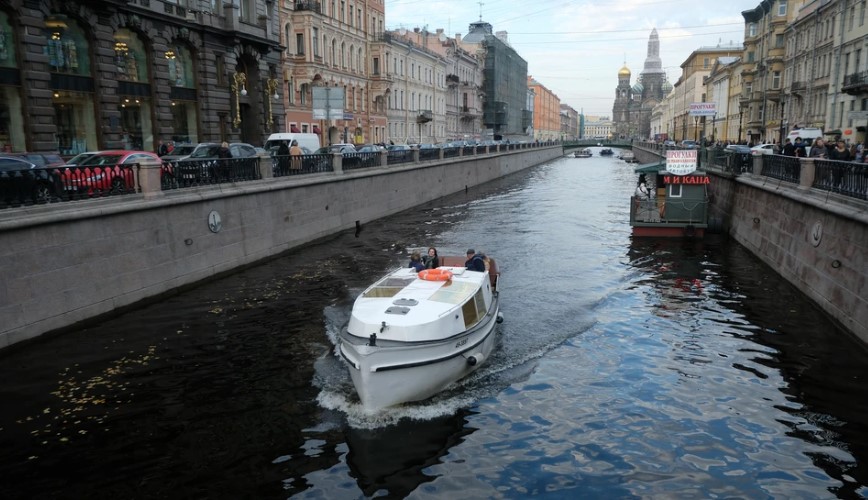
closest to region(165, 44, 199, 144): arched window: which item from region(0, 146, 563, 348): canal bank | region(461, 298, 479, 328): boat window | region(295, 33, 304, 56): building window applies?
region(0, 146, 563, 348): canal bank

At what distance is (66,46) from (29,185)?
54.4ft

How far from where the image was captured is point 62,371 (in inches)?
480

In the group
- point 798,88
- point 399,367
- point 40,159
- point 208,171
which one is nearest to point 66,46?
point 40,159

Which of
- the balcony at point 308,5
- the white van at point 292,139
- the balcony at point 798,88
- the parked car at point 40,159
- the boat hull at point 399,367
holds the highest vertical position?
the balcony at point 308,5

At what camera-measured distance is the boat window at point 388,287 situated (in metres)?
12.6

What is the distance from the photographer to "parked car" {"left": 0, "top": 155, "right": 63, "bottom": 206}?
13.6 meters

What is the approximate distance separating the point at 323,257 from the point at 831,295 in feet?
51.1

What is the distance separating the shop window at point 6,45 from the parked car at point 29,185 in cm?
1351

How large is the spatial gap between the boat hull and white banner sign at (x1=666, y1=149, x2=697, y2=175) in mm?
17864

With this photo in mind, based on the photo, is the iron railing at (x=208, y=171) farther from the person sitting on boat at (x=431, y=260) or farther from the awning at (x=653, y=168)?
the awning at (x=653, y=168)

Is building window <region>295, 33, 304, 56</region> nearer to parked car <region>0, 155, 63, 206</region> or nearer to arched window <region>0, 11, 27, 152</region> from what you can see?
arched window <region>0, 11, 27, 152</region>

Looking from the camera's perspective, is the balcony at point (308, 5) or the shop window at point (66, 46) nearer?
the shop window at point (66, 46)

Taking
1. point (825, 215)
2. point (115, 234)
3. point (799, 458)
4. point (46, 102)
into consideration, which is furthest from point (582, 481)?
point (46, 102)

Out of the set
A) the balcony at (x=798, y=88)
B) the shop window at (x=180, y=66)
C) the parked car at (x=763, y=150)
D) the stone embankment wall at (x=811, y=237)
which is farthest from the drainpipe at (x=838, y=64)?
the shop window at (x=180, y=66)
